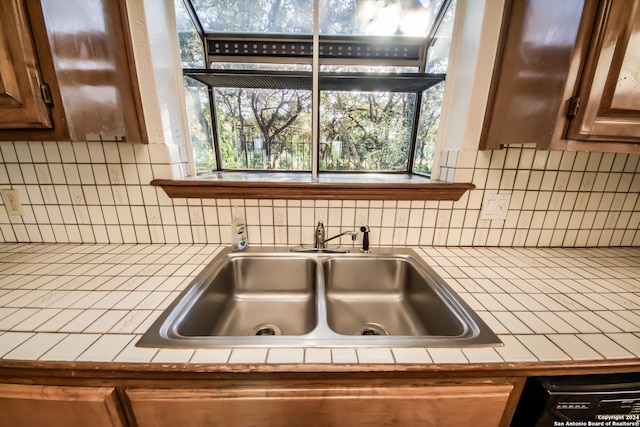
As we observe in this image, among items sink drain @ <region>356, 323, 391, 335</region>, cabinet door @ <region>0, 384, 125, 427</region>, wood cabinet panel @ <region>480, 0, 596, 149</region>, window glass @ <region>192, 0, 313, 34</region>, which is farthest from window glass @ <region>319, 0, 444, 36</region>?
cabinet door @ <region>0, 384, 125, 427</region>

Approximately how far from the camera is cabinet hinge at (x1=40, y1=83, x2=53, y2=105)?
59cm

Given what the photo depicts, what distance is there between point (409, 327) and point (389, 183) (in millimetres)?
599

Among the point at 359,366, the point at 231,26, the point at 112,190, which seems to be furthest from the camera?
the point at 231,26

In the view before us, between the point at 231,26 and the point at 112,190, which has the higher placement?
the point at 231,26

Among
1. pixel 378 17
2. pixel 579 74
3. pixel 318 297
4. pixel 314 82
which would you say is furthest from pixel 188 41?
pixel 579 74

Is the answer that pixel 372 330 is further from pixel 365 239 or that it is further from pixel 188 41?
pixel 188 41

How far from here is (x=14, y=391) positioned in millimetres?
520

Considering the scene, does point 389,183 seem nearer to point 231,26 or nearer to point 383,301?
point 383,301

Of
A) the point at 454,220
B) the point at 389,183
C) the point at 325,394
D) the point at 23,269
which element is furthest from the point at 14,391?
the point at 454,220

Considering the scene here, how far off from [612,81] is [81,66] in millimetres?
1474

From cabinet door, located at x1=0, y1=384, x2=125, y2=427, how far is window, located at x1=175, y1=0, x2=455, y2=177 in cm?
95

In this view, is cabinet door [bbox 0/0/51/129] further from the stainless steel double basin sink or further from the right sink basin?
the right sink basin

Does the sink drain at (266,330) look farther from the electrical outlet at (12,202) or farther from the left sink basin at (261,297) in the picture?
the electrical outlet at (12,202)

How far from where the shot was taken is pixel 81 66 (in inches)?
26.0
